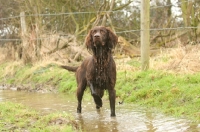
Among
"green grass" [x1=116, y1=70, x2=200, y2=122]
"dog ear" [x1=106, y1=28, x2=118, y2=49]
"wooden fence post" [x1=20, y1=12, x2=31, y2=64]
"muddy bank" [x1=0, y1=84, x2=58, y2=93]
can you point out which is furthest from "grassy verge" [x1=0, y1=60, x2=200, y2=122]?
"wooden fence post" [x1=20, y1=12, x2=31, y2=64]

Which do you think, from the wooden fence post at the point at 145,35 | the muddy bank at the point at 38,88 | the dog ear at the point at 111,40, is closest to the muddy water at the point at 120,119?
the dog ear at the point at 111,40

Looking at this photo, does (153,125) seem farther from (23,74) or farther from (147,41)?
(23,74)

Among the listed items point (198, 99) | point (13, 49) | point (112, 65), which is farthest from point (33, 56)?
point (198, 99)

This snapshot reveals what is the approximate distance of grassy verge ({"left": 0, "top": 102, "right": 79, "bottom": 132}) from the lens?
4.45 m

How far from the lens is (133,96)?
24.8 feet

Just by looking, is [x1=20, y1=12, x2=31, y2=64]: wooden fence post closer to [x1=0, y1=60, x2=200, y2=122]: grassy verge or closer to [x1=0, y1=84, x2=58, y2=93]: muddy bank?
[x1=0, y1=84, x2=58, y2=93]: muddy bank

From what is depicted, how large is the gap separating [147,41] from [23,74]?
225 inches

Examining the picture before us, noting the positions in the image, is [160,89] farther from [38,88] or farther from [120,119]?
[38,88]

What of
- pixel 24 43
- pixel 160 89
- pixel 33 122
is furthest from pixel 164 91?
pixel 24 43

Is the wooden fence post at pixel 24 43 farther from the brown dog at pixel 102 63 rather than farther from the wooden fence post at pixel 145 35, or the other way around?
the brown dog at pixel 102 63

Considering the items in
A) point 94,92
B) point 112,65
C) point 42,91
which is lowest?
point 42,91

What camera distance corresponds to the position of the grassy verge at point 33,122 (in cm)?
445

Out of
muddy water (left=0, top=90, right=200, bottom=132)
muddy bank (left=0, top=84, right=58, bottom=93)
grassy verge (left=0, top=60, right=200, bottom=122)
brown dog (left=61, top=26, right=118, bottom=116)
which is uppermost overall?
brown dog (left=61, top=26, right=118, bottom=116)

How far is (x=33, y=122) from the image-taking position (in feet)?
16.2
